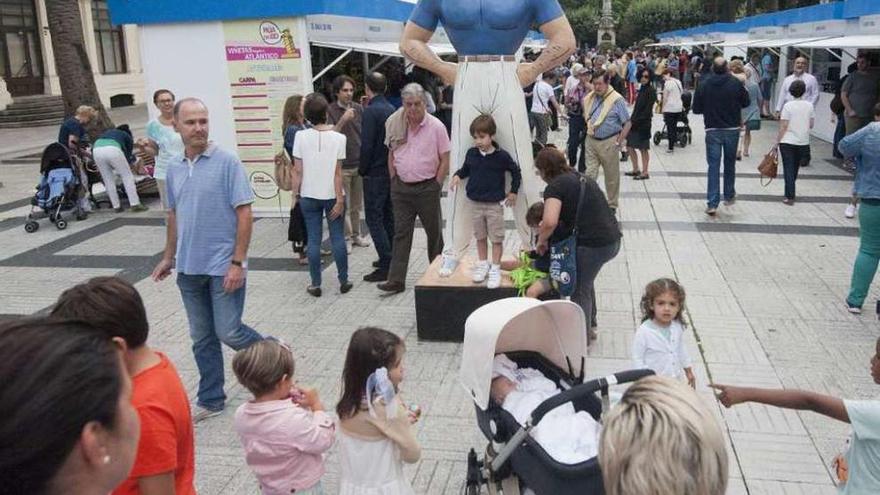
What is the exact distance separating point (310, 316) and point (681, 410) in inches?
191

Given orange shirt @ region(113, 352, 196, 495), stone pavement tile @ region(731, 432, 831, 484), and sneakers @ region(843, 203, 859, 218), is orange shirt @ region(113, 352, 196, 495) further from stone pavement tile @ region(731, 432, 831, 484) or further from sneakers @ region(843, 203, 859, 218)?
sneakers @ region(843, 203, 859, 218)

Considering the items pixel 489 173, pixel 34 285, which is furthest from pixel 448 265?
pixel 34 285

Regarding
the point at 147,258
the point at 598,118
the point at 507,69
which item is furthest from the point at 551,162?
the point at 147,258

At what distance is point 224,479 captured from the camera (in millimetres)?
3867

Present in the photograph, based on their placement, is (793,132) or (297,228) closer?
(297,228)

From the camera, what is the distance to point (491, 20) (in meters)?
5.54

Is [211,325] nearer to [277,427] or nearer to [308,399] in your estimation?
[308,399]

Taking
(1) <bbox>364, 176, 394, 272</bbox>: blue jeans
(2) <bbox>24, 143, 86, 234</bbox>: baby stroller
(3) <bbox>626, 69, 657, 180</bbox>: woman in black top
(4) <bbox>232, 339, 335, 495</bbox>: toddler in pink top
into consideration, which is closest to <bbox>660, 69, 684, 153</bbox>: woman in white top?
(3) <bbox>626, 69, 657, 180</bbox>: woman in black top

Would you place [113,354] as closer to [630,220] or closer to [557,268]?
[557,268]

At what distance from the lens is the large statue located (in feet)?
18.3

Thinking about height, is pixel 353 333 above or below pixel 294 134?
below

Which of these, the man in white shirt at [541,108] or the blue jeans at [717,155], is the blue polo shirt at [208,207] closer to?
the blue jeans at [717,155]

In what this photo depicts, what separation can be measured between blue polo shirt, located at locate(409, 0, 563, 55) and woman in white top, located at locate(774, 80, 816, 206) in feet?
17.1

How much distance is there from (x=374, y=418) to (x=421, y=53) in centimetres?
373
